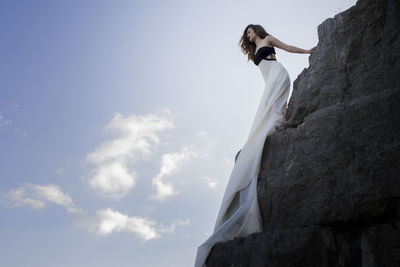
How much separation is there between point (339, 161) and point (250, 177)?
1205 millimetres

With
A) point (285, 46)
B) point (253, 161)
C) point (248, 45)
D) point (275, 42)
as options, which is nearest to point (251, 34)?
point (248, 45)

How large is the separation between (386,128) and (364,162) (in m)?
0.35

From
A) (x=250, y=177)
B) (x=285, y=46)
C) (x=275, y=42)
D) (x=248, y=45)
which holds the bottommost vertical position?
(x=250, y=177)

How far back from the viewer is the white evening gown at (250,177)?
4023mm

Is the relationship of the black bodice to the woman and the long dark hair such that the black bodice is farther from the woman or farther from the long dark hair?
the long dark hair

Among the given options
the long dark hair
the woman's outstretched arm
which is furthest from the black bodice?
the long dark hair

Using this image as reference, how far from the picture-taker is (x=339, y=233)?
3.20m

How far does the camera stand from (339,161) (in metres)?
3.35

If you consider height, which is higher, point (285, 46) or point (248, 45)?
point (248, 45)

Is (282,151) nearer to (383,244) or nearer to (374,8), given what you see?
(383,244)

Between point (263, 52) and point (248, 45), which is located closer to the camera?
point (263, 52)

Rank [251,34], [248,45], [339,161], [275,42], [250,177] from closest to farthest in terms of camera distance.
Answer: [339,161] < [250,177] < [275,42] < [251,34] < [248,45]

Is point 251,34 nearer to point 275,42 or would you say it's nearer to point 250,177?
point 275,42

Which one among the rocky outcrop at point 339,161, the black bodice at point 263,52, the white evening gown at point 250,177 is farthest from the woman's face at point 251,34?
the rocky outcrop at point 339,161
